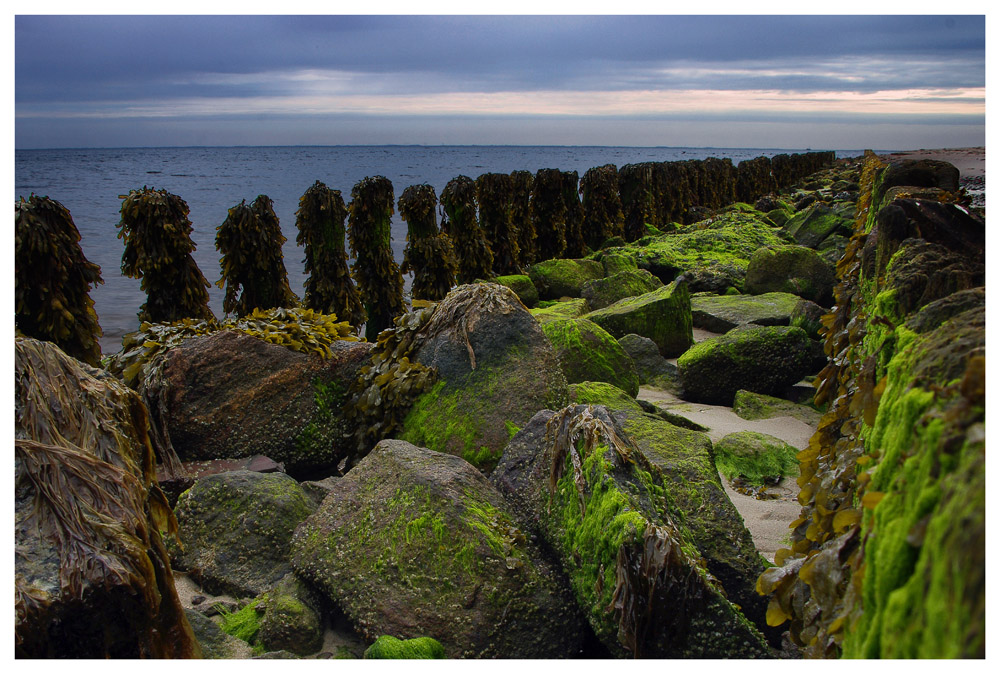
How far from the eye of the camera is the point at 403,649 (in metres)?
2.60

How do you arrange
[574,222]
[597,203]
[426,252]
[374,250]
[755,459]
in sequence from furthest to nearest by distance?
[597,203], [574,222], [426,252], [374,250], [755,459]

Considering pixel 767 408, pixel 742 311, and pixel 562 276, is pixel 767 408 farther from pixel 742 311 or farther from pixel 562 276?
pixel 562 276

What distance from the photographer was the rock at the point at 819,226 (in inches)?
560

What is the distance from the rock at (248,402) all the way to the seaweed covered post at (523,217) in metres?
10.4

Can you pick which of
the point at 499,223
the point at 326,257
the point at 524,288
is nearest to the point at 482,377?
the point at 326,257

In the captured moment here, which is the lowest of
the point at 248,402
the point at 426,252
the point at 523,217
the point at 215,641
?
the point at 215,641

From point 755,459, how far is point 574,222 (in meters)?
13.0

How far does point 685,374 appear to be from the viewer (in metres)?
6.70

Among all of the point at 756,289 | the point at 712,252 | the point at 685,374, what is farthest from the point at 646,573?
the point at 712,252

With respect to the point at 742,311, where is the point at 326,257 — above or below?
above

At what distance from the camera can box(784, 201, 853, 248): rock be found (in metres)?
14.2

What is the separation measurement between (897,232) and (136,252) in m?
7.09

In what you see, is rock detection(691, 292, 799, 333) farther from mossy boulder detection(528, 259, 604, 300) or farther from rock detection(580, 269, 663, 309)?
mossy boulder detection(528, 259, 604, 300)

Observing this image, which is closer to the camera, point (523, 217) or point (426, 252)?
point (426, 252)
